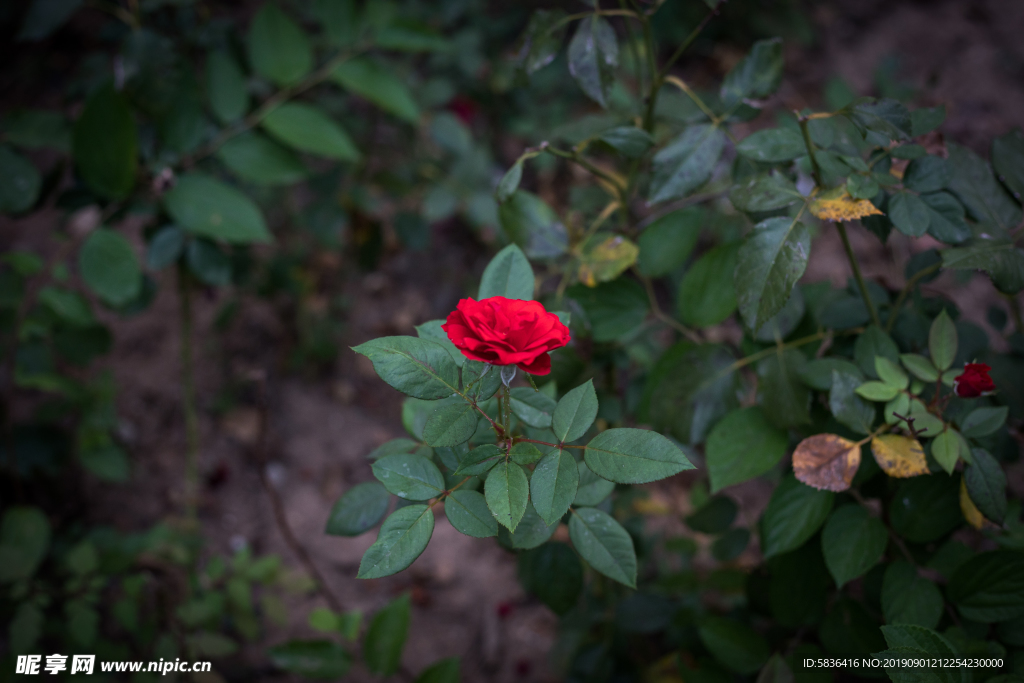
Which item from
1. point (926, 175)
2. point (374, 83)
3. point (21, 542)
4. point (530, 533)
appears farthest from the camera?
point (374, 83)

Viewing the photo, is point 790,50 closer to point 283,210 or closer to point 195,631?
→ point 283,210

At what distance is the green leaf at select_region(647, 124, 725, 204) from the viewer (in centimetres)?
88

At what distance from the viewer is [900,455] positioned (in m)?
0.73

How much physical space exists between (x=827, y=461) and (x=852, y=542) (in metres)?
0.16

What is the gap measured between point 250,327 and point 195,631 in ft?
3.83

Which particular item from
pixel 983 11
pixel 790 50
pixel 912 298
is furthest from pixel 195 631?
pixel 983 11

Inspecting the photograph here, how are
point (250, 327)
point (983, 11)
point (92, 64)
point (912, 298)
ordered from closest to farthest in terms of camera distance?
point (912, 298), point (92, 64), point (250, 327), point (983, 11)

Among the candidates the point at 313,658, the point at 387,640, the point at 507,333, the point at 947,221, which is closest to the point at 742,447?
the point at 947,221

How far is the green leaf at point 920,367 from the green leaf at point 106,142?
1450 mm

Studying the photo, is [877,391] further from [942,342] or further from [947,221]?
[947,221]

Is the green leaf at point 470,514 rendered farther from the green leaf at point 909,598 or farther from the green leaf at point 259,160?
the green leaf at point 259,160

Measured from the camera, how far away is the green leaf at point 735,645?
3.26ft

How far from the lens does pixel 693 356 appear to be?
0.94 metres

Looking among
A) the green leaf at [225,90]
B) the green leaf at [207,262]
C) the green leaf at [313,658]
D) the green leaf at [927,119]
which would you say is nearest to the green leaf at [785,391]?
the green leaf at [927,119]
